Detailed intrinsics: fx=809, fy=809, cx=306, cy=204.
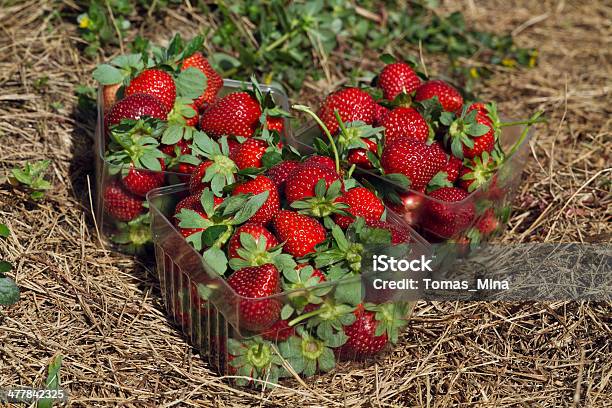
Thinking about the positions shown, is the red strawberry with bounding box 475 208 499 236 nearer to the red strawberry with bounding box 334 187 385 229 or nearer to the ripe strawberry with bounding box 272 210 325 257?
the red strawberry with bounding box 334 187 385 229

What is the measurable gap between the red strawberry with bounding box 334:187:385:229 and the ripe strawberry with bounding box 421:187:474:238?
237 mm

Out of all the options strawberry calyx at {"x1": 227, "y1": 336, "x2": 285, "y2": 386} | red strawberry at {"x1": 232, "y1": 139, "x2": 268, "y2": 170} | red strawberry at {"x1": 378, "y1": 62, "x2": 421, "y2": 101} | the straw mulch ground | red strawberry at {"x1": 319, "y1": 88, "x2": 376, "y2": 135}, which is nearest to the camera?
strawberry calyx at {"x1": 227, "y1": 336, "x2": 285, "y2": 386}

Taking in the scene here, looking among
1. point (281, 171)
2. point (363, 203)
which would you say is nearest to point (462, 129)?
point (363, 203)

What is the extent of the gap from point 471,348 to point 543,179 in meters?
0.87

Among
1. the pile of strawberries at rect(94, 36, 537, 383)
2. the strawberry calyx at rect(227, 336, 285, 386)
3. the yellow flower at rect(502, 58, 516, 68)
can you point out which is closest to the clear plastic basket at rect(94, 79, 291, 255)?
the pile of strawberries at rect(94, 36, 537, 383)

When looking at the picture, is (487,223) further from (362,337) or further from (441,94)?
(362,337)

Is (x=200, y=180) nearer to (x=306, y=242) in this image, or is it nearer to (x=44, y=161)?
(x=306, y=242)

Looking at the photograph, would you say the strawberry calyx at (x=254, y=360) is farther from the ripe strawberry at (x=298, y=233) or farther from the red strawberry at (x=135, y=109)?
the red strawberry at (x=135, y=109)

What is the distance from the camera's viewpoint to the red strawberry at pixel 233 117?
2.16 m

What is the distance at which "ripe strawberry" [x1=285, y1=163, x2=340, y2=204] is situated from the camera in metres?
1.87

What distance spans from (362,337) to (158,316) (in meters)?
0.58

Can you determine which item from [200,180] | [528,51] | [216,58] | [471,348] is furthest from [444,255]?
[528,51]

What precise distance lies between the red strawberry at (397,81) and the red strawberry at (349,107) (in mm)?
107

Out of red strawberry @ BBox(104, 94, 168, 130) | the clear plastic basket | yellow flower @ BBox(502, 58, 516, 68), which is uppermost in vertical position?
red strawberry @ BBox(104, 94, 168, 130)
